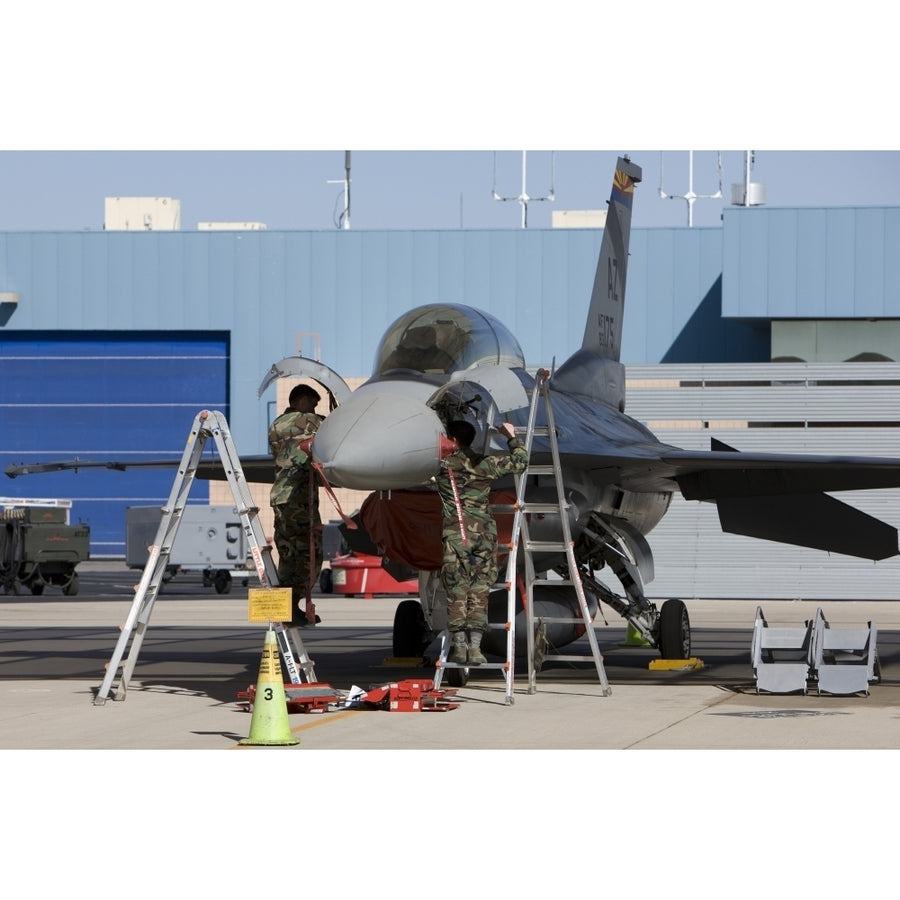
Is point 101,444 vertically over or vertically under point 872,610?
over

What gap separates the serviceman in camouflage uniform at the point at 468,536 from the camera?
10875 millimetres

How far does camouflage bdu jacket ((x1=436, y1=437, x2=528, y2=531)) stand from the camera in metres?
10.9

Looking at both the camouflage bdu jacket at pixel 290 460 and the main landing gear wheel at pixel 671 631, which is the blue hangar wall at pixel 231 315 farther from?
the camouflage bdu jacket at pixel 290 460

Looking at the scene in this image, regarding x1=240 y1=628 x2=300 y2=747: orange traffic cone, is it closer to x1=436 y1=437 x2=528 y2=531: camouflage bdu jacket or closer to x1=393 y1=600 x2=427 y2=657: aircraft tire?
x1=436 y1=437 x2=528 y2=531: camouflage bdu jacket

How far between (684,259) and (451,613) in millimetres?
32684

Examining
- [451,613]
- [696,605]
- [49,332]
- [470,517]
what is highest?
[49,332]

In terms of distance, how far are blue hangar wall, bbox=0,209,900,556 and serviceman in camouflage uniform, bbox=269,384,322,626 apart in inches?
1155

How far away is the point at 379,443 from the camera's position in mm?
10031

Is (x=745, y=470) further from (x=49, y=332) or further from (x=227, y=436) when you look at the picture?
(x=49, y=332)

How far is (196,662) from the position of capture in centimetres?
1538

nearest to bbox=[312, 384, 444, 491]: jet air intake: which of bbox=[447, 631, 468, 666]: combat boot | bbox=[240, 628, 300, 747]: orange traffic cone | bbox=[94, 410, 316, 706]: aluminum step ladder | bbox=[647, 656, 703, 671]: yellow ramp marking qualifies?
bbox=[94, 410, 316, 706]: aluminum step ladder

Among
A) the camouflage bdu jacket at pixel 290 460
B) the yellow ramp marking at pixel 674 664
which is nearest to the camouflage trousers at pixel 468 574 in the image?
the camouflage bdu jacket at pixel 290 460

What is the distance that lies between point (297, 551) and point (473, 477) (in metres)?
1.45

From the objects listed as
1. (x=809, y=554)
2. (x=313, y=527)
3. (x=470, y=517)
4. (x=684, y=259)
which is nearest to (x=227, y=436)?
(x=313, y=527)
